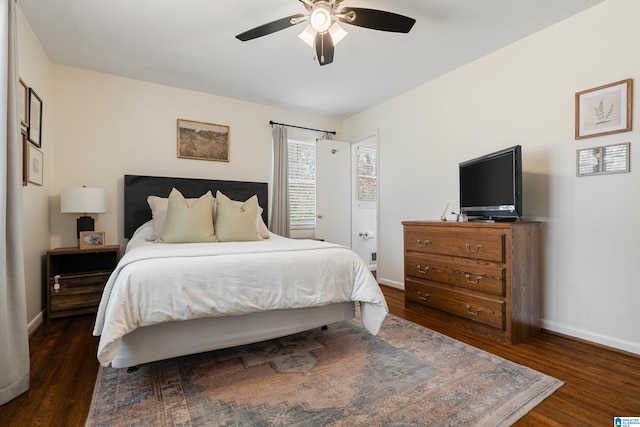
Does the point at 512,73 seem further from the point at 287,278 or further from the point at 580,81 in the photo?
the point at 287,278

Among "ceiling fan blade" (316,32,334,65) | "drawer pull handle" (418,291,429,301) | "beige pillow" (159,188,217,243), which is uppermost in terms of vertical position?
"ceiling fan blade" (316,32,334,65)

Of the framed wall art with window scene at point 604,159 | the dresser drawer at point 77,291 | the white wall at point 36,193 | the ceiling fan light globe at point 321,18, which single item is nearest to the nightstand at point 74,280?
the dresser drawer at point 77,291

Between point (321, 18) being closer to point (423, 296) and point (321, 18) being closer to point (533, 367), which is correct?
point (423, 296)

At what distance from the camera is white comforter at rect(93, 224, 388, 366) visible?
1.68 m

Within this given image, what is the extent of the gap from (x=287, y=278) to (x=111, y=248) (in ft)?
7.32

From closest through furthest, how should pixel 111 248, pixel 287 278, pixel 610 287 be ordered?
pixel 287 278
pixel 610 287
pixel 111 248

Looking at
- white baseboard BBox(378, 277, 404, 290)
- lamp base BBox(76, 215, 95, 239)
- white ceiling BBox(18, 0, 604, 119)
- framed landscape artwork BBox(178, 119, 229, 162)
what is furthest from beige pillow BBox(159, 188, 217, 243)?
white baseboard BBox(378, 277, 404, 290)

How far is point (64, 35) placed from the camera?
2.71 meters

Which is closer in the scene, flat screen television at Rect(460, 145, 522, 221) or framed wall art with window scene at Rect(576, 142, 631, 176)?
framed wall art with window scene at Rect(576, 142, 631, 176)

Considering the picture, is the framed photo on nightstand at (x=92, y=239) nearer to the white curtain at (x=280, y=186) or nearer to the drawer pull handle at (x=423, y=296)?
the white curtain at (x=280, y=186)

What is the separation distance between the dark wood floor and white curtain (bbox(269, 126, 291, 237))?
2.38 metres

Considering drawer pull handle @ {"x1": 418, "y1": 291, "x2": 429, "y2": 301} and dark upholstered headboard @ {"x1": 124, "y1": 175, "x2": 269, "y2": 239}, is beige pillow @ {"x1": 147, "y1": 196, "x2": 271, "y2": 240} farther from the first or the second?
drawer pull handle @ {"x1": 418, "y1": 291, "x2": 429, "y2": 301}

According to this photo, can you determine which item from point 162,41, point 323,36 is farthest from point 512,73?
point 162,41

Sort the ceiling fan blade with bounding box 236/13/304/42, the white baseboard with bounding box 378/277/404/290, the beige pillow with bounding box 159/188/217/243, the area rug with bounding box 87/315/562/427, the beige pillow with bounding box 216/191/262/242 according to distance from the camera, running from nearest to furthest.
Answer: the area rug with bounding box 87/315/562/427 < the ceiling fan blade with bounding box 236/13/304/42 < the beige pillow with bounding box 159/188/217/243 < the beige pillow with bounding box 216/191/262/242 < the white baseboard with bounding box 378/277/404/290
